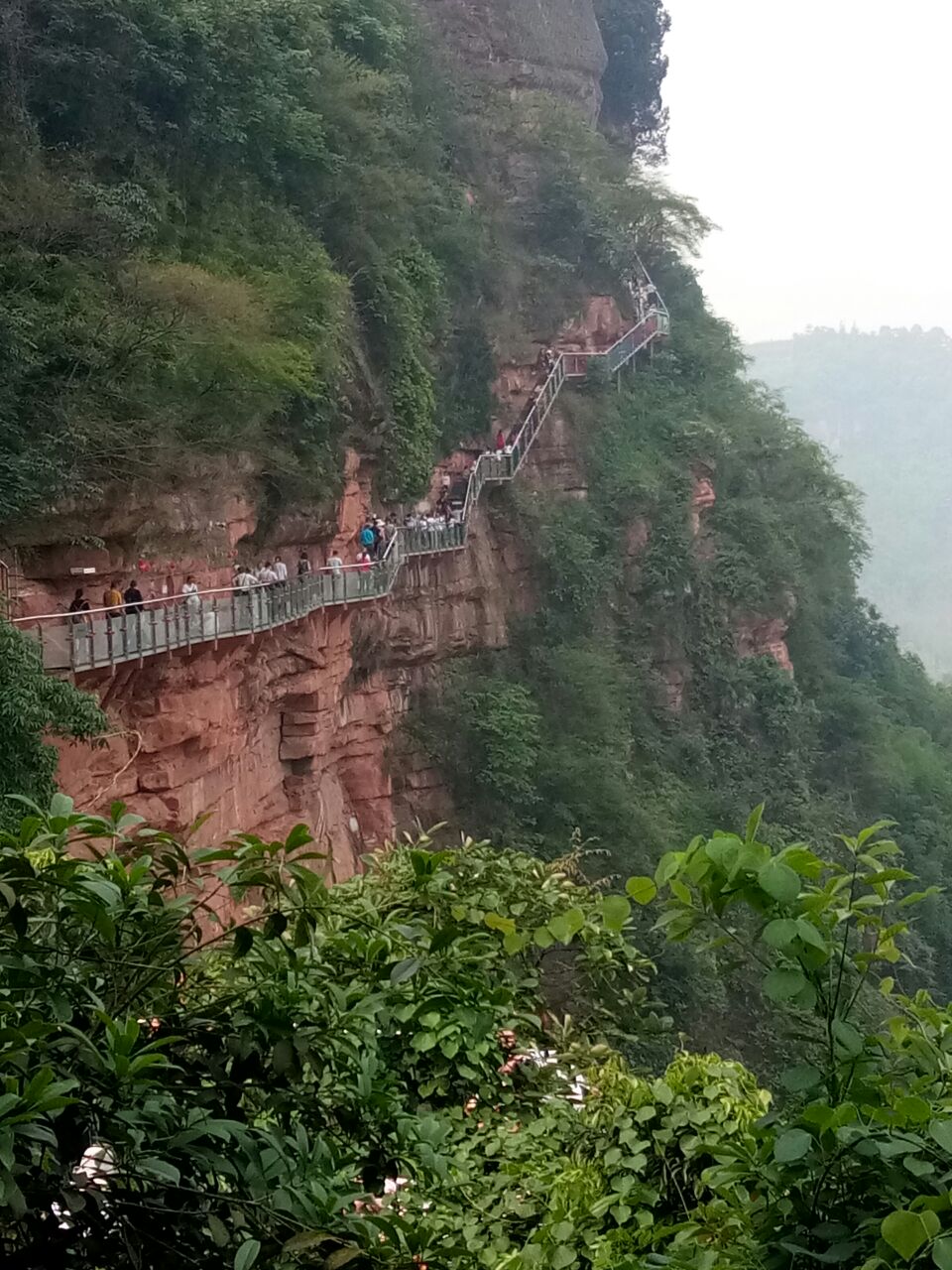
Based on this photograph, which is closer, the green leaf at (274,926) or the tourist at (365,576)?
the green leaf at (274,926)

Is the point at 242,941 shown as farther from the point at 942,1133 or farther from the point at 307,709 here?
the point at 307,709

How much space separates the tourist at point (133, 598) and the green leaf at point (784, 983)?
29.6 feet

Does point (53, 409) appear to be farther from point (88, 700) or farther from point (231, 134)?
point (231, 134)

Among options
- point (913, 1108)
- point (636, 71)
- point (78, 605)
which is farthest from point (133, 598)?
point (636, 71)

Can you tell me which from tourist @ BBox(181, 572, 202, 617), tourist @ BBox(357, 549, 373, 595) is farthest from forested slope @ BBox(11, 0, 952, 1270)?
tourist @ BBox(357, 549, 373, 595)

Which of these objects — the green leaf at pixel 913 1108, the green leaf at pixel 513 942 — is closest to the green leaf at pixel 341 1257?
the green leaf at pixel 513 942

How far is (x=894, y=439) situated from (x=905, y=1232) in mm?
120732

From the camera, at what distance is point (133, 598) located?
11.1 metres

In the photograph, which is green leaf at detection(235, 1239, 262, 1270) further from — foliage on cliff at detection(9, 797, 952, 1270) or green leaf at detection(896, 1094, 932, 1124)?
green leaf at detection(896, 1094, 932, 1124)

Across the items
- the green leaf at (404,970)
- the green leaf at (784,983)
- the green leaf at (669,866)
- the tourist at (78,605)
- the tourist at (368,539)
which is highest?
the tourist at (368,539)

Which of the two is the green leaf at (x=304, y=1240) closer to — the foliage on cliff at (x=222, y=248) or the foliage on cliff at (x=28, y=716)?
the foliage on cliff at (x=28, y=716)

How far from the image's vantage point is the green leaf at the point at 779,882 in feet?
6.49

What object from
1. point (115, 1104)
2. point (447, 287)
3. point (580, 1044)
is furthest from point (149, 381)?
point (447, 287)

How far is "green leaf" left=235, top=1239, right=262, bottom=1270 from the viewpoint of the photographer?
1781 mm
